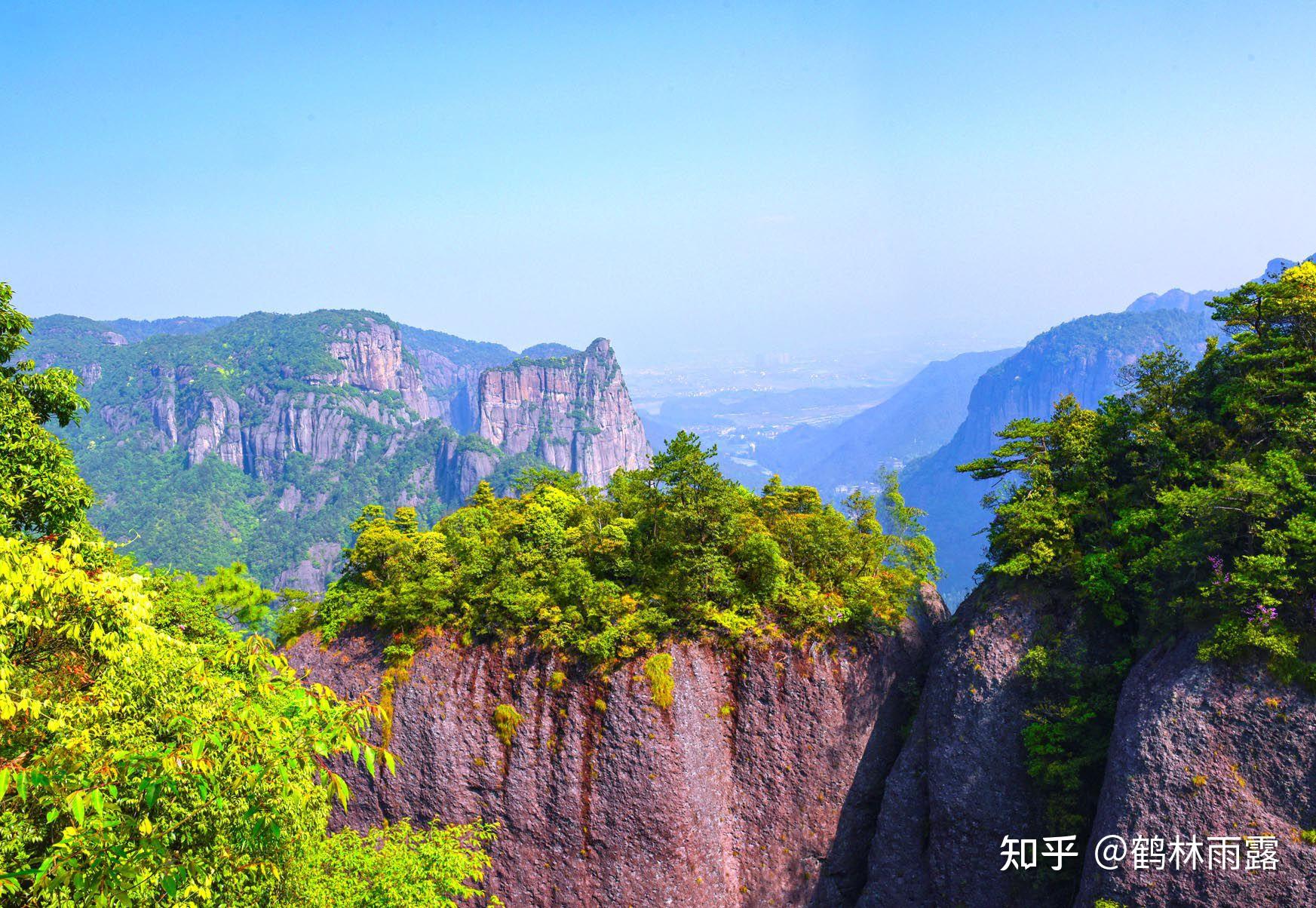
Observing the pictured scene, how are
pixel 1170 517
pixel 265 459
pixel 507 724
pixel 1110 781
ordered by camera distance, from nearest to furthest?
pixel 1110 781 → pixel 1170 517 → pixel 507 724 → pixel 265 459

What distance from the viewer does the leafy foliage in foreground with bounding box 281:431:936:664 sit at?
2158 centimetres

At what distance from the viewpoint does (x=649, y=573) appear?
886 inches

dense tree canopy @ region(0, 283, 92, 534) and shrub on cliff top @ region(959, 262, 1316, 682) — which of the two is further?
shrub on cliff top @ region(959, 262, 1316, 682)

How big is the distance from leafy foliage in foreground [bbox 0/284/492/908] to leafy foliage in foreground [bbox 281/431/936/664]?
13946mm

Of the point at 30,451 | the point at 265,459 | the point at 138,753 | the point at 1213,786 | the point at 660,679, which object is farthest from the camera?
the point at 265,459

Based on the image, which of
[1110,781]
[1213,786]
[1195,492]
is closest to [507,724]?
[1110,781]

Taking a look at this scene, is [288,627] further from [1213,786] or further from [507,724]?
[1213,786]

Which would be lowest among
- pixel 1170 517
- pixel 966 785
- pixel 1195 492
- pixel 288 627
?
pixel 966 785

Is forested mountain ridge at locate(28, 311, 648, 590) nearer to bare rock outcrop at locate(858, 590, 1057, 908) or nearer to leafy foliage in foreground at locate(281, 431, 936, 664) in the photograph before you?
leafy foliage in foreground at locate(281, 431, 936, 664)

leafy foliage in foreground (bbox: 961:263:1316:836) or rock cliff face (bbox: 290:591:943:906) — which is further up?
leafy foliage in foreground (bbox: 961:263:1316:836)

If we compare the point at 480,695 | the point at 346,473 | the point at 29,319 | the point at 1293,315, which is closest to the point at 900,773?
the point at 480,695

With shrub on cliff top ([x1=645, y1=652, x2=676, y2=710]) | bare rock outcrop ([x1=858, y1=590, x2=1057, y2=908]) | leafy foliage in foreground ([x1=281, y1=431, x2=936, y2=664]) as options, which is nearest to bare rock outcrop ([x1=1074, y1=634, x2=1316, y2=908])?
bare rock outcrop ([x1=858, y1=590, x2=1057, y2=908])

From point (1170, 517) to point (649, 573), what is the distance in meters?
14.6

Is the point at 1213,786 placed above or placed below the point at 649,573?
below
